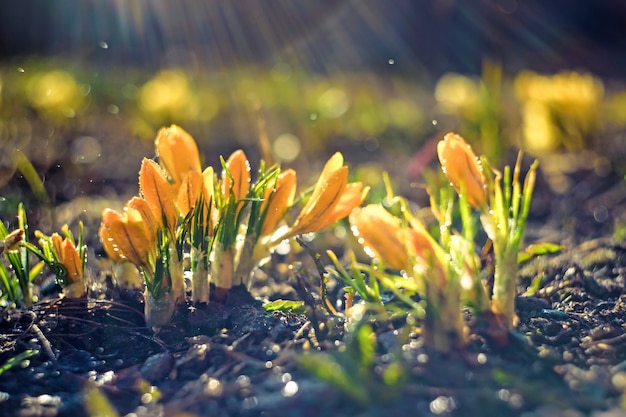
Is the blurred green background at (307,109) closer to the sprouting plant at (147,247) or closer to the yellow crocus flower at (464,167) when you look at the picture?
the yellow crocus flower at (464,167)

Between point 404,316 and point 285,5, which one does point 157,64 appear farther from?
point 404,316

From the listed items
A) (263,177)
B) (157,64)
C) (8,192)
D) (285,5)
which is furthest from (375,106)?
(285,5)

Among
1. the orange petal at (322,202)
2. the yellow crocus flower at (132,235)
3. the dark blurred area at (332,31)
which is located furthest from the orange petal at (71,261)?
the dark blurred area at (332,31)

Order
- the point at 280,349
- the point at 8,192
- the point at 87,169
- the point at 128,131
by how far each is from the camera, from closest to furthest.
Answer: the point at 280,349, the point at 8,192, the point at 87,169, the point at 128,131

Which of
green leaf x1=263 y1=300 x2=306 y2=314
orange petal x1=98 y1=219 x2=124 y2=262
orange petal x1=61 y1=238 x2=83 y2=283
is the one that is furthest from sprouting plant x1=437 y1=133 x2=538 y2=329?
orange petal x1=61 y1=238 x2=83 y2=283

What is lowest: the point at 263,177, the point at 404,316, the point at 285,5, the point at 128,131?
the point at 404,316

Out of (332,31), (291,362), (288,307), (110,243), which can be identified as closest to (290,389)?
(291,362)
